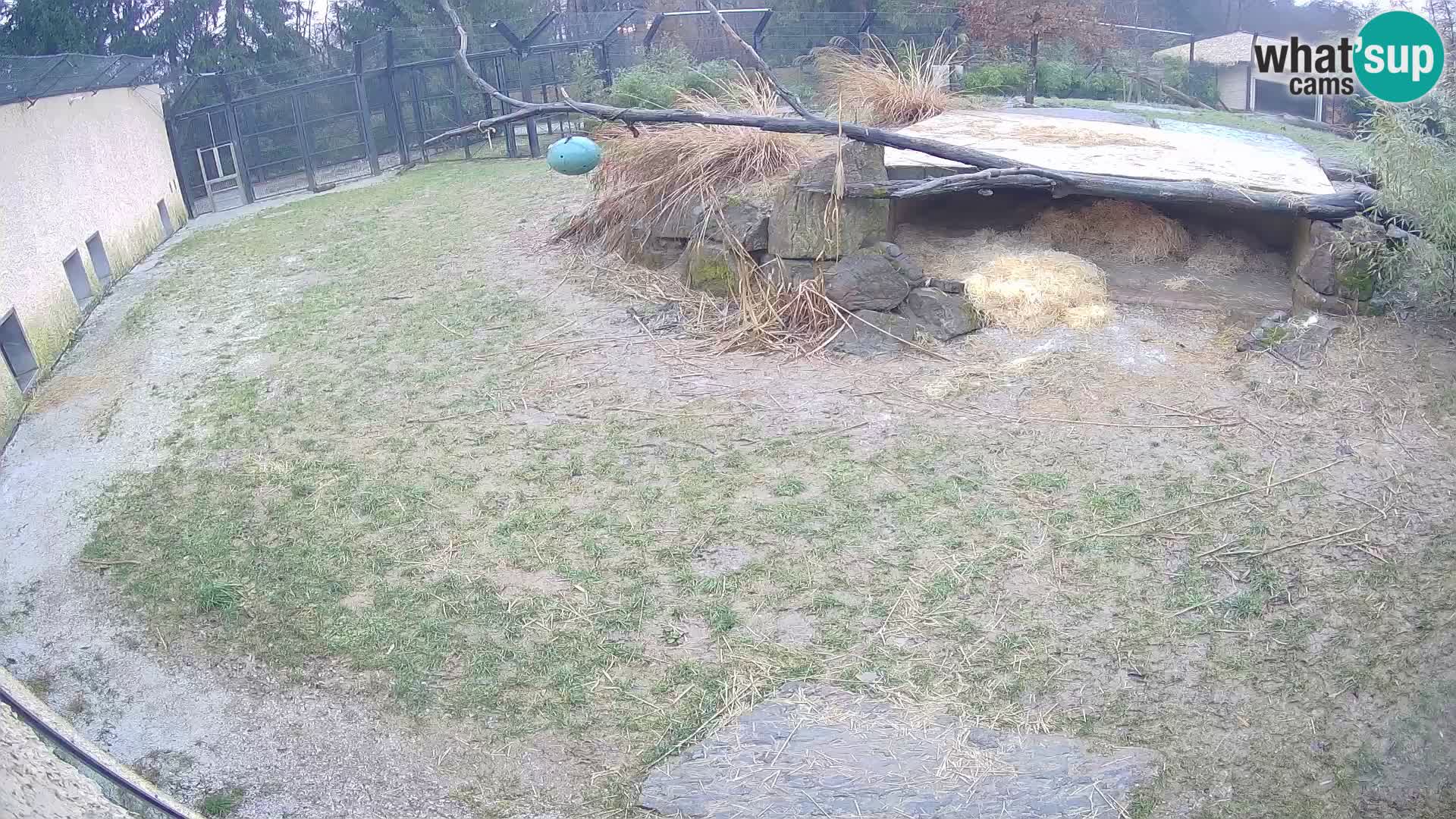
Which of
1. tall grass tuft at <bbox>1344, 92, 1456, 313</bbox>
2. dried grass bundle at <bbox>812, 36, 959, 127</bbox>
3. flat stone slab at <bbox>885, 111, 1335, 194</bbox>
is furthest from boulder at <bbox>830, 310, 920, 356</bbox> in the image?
dried grass bundle at <bbox>812, 36, 959, 127</bbox>

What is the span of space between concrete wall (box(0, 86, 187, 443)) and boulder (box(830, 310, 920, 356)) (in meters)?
4.94

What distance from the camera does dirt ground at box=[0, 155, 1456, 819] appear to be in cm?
345

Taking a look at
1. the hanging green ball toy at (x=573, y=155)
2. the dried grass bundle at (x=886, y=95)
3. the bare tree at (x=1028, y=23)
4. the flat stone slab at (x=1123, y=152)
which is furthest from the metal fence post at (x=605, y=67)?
the hanging green ball toy at (x=573, y=155)

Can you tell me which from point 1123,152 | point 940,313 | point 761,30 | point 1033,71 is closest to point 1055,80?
point 1033,71

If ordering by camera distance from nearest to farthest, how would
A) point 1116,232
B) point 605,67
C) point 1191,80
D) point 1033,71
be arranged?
point 1116,232 → point 1033,71 → point 605,67 → point 1191,80

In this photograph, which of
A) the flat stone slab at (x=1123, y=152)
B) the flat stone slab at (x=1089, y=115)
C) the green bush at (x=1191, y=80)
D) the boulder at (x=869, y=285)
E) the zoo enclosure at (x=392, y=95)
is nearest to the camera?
the boulder at (x=869, y=285)

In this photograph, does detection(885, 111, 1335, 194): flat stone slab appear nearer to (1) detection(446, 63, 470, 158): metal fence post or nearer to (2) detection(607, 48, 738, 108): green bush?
(2) detection(607, 48, 738, 108): green bush

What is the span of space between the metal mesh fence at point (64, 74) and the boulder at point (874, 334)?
20.4 ft

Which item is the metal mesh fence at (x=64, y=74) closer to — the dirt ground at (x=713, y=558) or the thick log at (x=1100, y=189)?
the dirt ground at (x=713, y=558)

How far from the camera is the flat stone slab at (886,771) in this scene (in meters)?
3.15

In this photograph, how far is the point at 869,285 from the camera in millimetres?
6391

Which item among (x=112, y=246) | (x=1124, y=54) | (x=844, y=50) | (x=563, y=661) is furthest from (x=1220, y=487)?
(x=1124, y=54)

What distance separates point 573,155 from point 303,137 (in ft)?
28.1

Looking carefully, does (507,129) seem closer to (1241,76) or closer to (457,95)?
(457,95)
